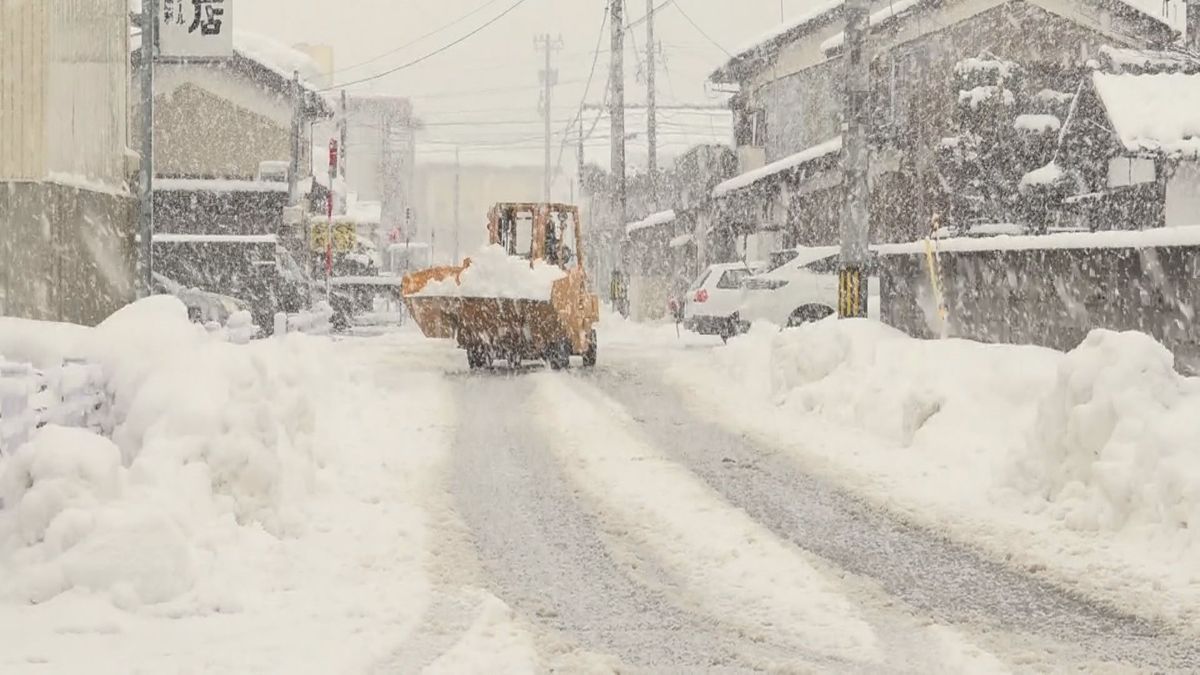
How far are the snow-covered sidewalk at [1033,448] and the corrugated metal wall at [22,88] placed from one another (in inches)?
304

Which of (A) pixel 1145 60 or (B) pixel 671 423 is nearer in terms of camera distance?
(B) pixel 671 423

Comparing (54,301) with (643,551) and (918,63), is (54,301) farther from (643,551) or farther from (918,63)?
(918,63)

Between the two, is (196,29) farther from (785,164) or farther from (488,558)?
(785,164)

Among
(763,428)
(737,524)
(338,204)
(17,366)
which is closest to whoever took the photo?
(17,366)

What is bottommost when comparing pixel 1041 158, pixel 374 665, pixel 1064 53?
pixel 374 665

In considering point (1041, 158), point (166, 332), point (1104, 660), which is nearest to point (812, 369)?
point (166, 332)

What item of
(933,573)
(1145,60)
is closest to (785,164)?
(1145,60)

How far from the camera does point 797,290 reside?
70.8 feet

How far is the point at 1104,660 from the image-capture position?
4.58m

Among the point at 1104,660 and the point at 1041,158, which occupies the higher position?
the point at 1041,158

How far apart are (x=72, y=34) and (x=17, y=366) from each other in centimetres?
938

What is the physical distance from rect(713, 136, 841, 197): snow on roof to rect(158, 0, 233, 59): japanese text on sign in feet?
42.3

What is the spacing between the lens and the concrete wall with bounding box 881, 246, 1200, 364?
10.2 m

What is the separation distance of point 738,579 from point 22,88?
10648mm
